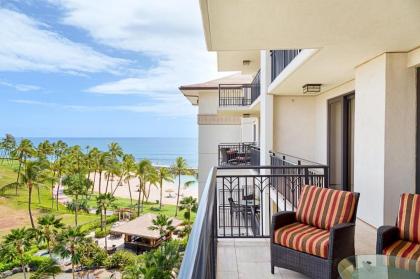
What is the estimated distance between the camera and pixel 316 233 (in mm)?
3352

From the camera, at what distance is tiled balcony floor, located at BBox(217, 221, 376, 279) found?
3.46 meters

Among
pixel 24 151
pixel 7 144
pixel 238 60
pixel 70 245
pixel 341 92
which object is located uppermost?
pixel 238 60

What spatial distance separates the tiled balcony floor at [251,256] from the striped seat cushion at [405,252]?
97cm

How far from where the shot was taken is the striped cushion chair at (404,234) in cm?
282

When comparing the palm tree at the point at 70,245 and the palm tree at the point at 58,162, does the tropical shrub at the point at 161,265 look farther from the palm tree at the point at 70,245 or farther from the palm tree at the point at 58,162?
the palm tree at the point at 58,162

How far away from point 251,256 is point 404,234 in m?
1.70

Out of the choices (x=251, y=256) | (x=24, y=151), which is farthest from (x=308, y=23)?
(x=24, y=151)

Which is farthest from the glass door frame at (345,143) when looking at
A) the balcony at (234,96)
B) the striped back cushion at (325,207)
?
the balcony at (234,96)

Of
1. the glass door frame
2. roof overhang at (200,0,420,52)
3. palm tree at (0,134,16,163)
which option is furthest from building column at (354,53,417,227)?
palm tree at (0,134,16,163)

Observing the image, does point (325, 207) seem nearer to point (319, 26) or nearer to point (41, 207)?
point (319, 26)

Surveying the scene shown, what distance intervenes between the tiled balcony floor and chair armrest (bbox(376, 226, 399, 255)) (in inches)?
34.7

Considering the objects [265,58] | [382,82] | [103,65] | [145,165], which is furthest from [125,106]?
[382,82]

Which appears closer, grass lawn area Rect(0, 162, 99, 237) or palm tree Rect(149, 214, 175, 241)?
palm tree Rect(149, 214, 175, 241)

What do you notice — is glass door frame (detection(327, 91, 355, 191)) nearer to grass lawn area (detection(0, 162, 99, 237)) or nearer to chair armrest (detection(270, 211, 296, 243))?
chair armrest (detection(270, 211, 296, 243))
